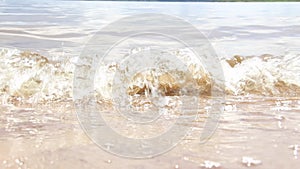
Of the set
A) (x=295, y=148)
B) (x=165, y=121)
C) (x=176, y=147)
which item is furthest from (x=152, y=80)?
(x=295, y=148)

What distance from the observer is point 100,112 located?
265 centimetres

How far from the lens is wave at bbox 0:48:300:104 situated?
3131mm

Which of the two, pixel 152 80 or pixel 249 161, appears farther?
pixel 152 80

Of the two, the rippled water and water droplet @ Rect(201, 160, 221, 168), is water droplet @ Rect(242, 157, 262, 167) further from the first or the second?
water droplet @ Rect(201, 160, 221, 168)

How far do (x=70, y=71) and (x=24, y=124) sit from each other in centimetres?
121

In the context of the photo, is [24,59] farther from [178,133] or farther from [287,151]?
[287,151]

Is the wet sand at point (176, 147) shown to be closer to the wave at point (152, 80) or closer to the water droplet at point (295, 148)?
the water droplet at point (295, 148)

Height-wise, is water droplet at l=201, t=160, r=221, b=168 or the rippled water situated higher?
the rippled water

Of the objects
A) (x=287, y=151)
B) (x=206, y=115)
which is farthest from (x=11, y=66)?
(x=287, y=151)

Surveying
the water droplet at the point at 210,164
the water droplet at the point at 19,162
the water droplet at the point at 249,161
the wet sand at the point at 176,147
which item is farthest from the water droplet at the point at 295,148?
the water droplet at the point at 19,162

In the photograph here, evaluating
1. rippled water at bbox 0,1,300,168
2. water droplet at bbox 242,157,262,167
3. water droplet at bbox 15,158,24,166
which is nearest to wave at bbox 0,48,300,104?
rippled water at bbox 0,1,300,168

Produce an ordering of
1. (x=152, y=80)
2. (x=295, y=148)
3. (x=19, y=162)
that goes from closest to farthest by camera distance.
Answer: (x=19, y=162) < (x=295, y=148) < (x=152, y=80)

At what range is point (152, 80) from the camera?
11.0 feet

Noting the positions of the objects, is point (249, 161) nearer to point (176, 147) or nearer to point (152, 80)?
point (176, 147)
